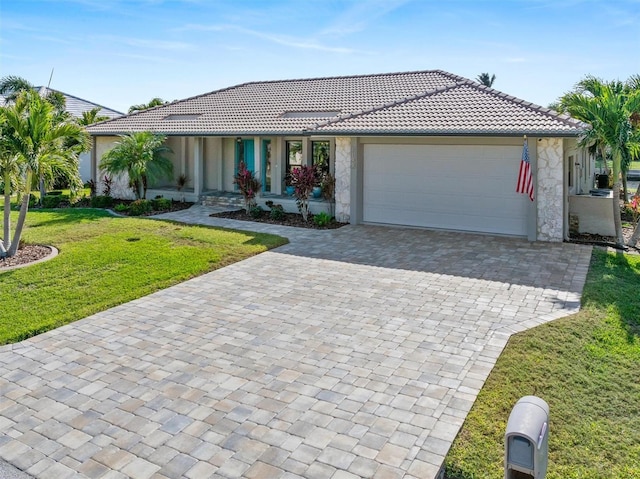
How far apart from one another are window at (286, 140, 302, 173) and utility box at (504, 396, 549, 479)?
17.2 meters

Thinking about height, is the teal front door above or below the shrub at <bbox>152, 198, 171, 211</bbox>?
above

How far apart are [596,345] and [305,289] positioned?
486cm

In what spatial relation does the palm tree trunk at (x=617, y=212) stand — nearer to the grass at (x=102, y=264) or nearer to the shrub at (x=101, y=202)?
the grass at (x=102, y=264)

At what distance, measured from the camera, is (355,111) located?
61.7 feet

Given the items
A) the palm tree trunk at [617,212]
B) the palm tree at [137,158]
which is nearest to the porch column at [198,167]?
the palm tree at [137,158]

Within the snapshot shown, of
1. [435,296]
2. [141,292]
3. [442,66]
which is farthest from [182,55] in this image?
[435,296]

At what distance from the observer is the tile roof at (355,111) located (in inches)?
542

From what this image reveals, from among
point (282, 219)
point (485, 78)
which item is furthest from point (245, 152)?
point (485, 78)

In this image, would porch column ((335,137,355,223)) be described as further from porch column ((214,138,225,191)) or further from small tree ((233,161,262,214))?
porch column ((214,138,225,191))

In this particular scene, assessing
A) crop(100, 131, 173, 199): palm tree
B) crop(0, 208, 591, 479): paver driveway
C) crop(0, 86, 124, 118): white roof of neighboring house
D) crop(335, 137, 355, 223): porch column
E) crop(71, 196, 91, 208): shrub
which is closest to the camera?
crop(0, 208, 591, 479): paver driveway

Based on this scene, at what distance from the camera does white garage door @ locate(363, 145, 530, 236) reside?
46.1 feet

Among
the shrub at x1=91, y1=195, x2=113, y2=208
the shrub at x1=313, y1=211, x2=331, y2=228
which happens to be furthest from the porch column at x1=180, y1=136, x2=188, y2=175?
the shrub at x1=313, y1=211, x2=331, y2=228

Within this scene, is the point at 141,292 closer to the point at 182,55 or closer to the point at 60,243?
the point at 60,243

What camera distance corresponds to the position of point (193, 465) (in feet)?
14.4
